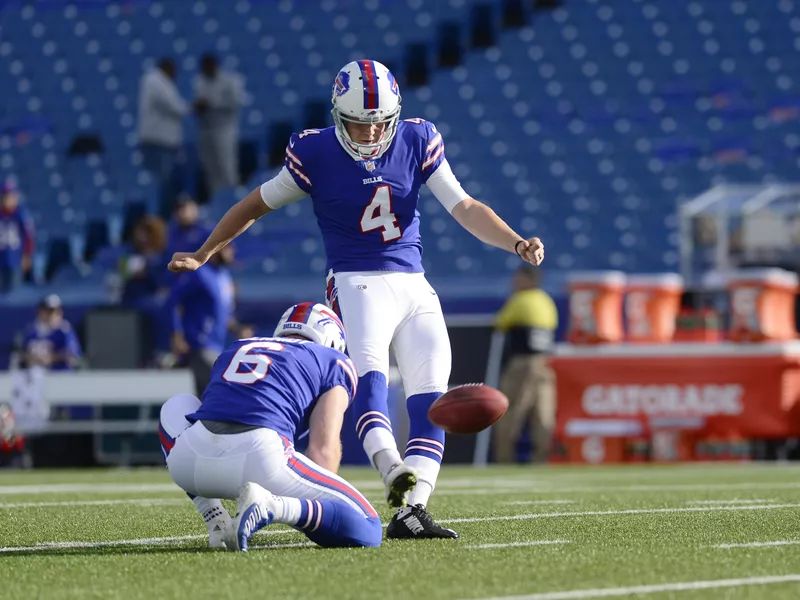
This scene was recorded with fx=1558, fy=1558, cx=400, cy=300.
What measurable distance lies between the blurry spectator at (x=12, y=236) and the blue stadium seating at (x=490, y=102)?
4.39ft

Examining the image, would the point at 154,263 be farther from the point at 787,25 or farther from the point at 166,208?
the point at 787,25

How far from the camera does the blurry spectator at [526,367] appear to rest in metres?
12.7

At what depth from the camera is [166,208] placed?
17547 millimetres

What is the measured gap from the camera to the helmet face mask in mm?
5311

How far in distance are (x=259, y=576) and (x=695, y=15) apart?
16375 millimetres

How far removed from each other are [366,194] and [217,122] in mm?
12672

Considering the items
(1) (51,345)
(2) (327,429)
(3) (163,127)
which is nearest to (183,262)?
(2) (327,429)

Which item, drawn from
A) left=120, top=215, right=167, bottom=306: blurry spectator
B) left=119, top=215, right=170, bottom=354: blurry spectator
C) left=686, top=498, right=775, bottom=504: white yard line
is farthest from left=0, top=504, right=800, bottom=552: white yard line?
left=120, top=215, right=167, bottom=306: blurry spectator

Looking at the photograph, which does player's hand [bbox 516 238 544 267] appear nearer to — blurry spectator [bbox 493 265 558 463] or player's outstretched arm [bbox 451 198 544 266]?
player's outstretched arm [bbox 451 198 544 266]

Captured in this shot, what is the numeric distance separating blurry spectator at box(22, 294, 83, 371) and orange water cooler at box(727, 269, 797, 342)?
5.85 metres

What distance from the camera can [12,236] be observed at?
16.2 m

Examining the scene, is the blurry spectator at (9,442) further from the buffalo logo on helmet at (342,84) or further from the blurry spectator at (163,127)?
the buffalo logo on helmet at (342,84)

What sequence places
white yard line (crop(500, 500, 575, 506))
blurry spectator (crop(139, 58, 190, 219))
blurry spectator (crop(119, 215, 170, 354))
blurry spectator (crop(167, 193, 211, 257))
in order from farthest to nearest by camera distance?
blurry spectator (crop(139, 58, 190, 219)) < blurry spectator (crop(119, 215, 170, 354)) < blurry spectator (crop(167, 193, 211, 257)) < white yard line (crop(500, 500, 575, 506))

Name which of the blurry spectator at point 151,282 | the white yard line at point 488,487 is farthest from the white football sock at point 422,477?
the blurry spectator at point 151,282
